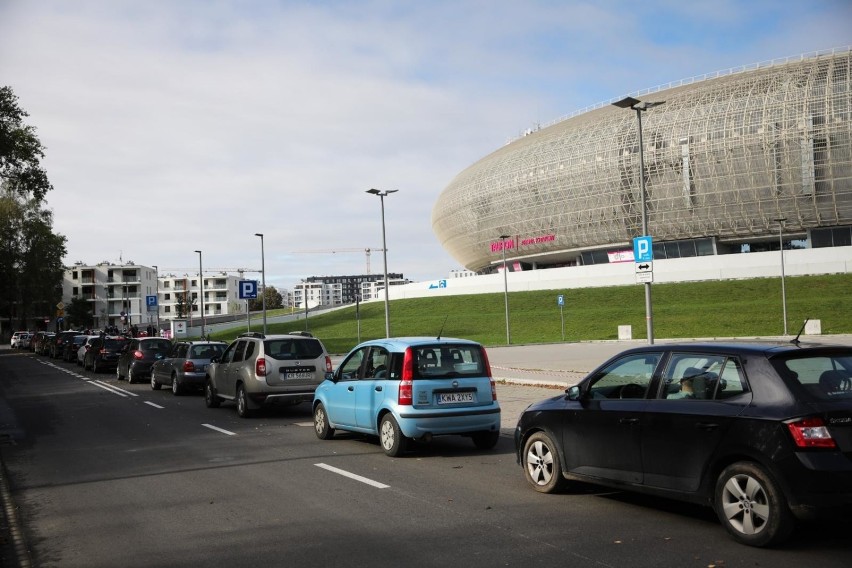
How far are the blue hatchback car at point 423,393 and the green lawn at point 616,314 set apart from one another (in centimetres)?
2911

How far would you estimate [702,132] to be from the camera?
75688 millimetres

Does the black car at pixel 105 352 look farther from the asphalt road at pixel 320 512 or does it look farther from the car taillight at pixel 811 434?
the car taillight at pixel 811 434

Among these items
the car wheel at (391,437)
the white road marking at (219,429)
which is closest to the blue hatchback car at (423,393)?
the car wheel at (391,437)

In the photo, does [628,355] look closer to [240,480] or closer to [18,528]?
[240,480]

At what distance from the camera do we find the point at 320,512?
7.17 meters

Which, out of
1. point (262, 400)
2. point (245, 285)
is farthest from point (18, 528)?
point (245, 285)

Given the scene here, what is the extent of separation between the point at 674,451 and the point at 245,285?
32.9 metres

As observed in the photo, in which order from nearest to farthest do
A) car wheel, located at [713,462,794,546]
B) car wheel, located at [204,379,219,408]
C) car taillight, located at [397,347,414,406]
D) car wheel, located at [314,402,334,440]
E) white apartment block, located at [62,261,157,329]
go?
car wheel, located at [713,462,794,546] < car taillight, located at [397,347,414,406] < car wheel, located at [314,402,334,440] < car wheel, located at [204,379,219,408] < white apartment block, located at [62,261,157,329]

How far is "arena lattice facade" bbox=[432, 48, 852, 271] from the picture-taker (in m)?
70.7

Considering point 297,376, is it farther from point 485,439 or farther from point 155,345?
point 155,345

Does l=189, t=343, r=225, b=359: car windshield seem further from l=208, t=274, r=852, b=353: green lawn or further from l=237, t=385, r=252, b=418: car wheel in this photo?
l=208, t=274, r=852, b=353: green lawn

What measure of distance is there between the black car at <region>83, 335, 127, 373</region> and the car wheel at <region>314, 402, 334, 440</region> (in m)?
24.4

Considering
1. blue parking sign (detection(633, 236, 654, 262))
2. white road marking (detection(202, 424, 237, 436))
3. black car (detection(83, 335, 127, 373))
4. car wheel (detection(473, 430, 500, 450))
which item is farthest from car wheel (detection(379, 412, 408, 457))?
black car (detection(83, 335, 127, 373))

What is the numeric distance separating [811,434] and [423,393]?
5379 mm
